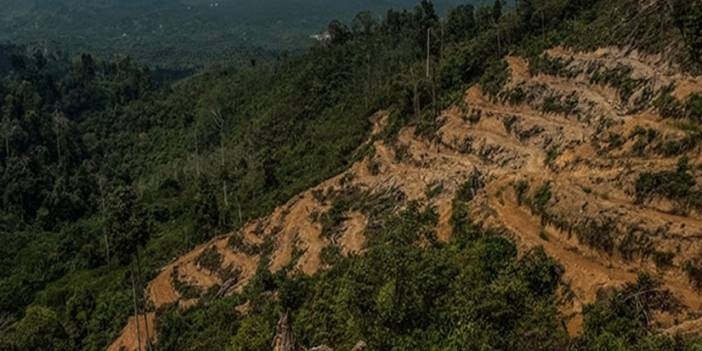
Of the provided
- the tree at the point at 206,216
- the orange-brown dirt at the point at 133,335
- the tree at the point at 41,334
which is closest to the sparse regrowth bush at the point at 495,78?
the tree at the point at 206,216

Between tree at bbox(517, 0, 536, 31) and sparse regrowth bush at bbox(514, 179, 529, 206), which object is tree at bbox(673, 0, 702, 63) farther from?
tree at bbox(517, 0, 536, 31)

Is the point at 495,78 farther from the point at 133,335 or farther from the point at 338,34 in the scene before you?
the point at 338,34

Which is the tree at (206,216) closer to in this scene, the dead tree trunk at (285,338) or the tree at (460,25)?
the tree at (460,25)

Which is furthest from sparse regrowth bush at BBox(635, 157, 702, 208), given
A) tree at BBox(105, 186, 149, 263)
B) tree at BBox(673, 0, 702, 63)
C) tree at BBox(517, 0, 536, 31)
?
tree at BBox(517, 0, 536, 31)

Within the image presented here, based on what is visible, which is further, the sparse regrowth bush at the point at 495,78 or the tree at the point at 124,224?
the sparse regrowth bush at the point at 495,78

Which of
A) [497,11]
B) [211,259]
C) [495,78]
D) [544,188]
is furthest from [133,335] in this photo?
[497,11]

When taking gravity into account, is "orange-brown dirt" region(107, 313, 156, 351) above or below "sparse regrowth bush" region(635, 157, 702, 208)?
below
